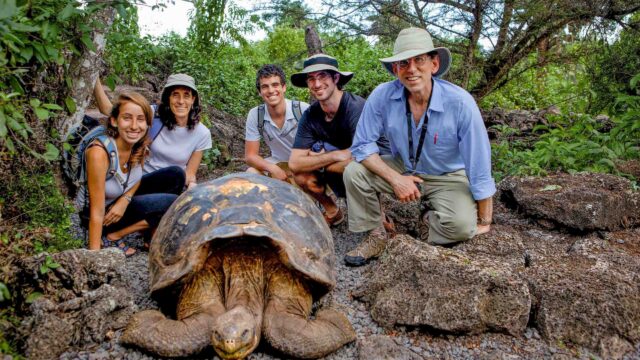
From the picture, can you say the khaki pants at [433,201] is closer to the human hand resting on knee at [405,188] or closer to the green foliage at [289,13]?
the human hand resting on knee at [405,188]

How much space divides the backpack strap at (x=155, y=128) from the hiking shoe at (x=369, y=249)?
1.77 meters

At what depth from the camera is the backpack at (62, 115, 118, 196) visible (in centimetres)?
345

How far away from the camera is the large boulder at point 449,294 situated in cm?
274

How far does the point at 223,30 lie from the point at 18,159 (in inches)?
213

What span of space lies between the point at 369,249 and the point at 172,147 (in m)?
1.77

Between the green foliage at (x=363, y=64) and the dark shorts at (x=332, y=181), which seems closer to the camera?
the dark shorts at (x=332, y=181)

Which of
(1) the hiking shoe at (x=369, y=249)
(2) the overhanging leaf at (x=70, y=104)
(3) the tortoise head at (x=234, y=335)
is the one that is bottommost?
(1) the hiking shoe at (x=369, y=249)

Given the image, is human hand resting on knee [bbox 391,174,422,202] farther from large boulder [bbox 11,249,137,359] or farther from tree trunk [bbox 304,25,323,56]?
tree trunk [bbox 304,25,323,56]

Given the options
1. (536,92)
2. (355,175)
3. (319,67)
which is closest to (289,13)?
(319,67)

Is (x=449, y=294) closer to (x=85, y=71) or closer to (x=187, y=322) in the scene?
(x=187, y=322)

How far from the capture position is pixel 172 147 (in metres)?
4.17

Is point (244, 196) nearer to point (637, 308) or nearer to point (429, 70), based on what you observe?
point (429, 70)

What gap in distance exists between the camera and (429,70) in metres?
3.65

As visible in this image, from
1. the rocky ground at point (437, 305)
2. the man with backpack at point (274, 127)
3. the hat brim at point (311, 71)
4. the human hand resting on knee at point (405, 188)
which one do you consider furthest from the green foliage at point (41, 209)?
the human hand resting on knee at point (405, 188)
